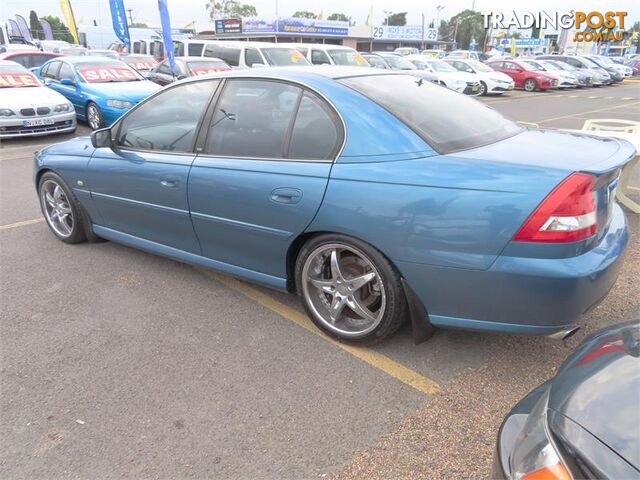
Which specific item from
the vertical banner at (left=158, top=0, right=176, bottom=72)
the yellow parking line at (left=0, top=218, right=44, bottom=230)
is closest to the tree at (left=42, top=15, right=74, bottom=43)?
the vertical banner at (left=158, top=0, right=176, bottom=72)

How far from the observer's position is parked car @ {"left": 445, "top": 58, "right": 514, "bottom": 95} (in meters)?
20.2

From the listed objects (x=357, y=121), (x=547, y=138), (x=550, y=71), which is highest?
(x=357, y=121)

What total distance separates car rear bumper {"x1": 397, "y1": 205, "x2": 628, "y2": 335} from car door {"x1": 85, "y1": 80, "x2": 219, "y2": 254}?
1762 millimetres

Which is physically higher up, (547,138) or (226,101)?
(226,101)

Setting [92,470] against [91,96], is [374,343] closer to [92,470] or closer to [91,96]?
[92,470]

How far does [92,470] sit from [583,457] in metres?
1.95

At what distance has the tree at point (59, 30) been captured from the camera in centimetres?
7068

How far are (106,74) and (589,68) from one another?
87.0ft

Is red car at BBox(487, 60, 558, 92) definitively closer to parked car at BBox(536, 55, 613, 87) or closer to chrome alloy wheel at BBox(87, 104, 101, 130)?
parked car at BBox(536, 55, 613, 87)

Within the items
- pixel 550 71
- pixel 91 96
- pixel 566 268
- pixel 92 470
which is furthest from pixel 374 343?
pixel 550 71

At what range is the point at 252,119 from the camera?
3.27 m

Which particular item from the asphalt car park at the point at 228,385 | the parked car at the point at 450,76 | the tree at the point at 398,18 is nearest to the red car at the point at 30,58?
the asphalt car park at the point at 228,385

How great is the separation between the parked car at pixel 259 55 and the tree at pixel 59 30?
57189mm

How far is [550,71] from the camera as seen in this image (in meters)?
24.3
